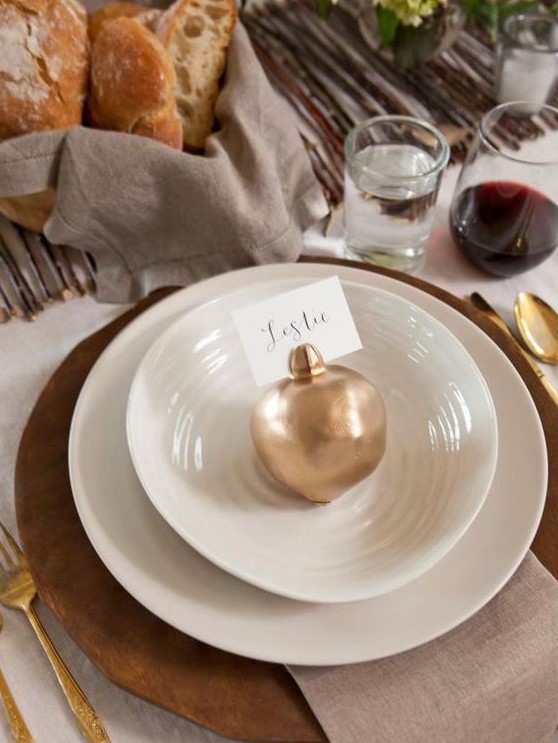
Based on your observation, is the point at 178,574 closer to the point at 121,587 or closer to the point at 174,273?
the point at 121,587

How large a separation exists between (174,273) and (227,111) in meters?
0.16

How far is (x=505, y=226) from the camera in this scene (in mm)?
660

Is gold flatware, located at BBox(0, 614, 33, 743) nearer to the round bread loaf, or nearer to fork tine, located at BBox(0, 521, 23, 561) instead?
fork tine, located at BBox(0, 521, 23, 561)

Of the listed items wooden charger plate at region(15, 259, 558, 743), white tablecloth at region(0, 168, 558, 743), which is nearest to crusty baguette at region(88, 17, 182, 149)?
white tablecloth at region(0, 168, 558, 743)

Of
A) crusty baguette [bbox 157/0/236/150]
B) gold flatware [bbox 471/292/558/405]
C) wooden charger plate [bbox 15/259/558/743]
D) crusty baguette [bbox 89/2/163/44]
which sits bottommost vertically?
gold flatware [bbox 471/292/558/405]

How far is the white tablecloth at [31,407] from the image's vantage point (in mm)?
433

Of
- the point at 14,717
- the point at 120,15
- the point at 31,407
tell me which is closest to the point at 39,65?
the point at 120,15

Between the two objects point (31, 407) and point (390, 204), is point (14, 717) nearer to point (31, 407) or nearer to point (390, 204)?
point (31, 407)

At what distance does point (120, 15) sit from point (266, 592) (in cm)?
55

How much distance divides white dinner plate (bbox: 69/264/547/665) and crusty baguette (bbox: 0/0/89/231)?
0.22 m

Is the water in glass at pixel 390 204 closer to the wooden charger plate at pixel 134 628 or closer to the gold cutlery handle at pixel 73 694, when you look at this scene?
the wooden charger plate at pixel 134 628

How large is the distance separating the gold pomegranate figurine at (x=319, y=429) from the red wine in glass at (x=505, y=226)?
10.6 inches

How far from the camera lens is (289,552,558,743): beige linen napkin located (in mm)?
394

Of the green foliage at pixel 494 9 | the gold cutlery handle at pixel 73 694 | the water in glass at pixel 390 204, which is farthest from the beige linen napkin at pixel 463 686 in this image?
the green foliage at pixel 494 9
